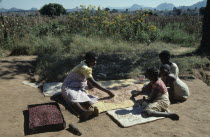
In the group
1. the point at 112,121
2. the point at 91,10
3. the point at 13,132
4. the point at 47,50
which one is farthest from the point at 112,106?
the point at 91,10

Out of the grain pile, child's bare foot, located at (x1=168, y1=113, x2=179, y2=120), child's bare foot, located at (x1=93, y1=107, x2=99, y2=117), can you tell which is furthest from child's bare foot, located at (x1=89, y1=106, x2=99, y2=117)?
child's bare foot, located at (x1=168, y1=113, x2=179, y2=120)

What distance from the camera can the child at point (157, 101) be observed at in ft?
11.7

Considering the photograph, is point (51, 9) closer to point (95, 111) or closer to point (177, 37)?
point (177, 37)

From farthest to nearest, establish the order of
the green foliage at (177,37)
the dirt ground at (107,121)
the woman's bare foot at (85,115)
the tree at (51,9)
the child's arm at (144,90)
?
the tree at (51,9), the green foliage at (177,37), the child's arm at (144,90), the woman's bare foot at (85,115), the dirt ground at (107,121)

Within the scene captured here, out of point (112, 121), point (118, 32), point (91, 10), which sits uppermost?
point (91, 10)

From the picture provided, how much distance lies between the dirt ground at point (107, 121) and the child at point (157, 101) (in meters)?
0.13

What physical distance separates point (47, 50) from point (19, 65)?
1.95m

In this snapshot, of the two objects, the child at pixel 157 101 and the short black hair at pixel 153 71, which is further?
the short black hair at pixel 153 71

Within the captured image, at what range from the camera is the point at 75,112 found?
3.70m

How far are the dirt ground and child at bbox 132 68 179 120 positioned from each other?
5.3 inches

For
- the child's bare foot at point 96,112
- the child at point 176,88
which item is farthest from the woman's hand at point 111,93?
the child at point 176,88

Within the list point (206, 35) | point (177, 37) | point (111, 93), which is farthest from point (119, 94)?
point (177, 37)

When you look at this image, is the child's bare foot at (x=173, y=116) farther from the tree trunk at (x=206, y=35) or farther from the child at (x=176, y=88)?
the tree trunk at (x=206, y=35)

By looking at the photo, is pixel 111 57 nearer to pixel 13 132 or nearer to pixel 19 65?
pixel 19 65
